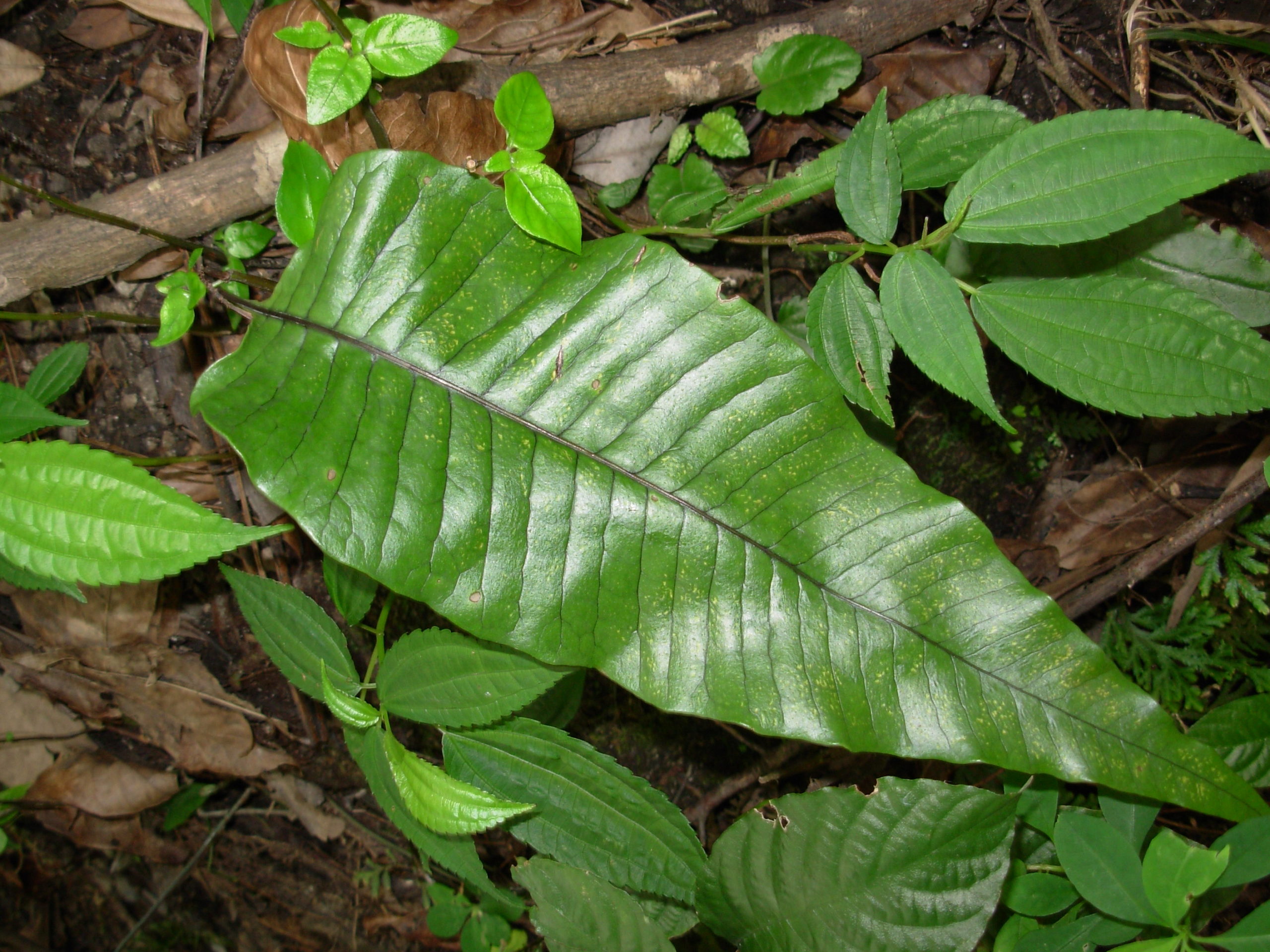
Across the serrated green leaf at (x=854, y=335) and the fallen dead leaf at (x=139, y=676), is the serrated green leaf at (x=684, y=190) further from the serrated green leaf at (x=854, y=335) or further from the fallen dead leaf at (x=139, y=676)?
the fallen dead leaf at (x=139, y=676)

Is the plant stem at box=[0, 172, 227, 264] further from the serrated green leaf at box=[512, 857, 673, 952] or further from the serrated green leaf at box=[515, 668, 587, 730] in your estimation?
the serrated green leaf at box=[512, 857, 673, 952]

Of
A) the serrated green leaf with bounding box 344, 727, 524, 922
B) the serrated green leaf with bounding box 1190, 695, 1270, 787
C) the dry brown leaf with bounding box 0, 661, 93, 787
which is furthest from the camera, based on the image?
the dry brown leaf with bounding box 0, 661, 93, 787

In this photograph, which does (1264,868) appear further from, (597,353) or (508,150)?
(508,150)

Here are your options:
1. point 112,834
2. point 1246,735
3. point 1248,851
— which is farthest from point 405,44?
point 112,834

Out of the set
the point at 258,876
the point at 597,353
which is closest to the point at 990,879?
the point at 597,353

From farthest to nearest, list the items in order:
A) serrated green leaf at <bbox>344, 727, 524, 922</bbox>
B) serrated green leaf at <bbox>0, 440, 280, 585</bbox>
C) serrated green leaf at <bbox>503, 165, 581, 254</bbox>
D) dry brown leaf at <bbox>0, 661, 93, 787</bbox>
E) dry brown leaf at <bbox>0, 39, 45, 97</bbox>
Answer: dry brown leaf at <bbox>0, 661, 93, 787</bbox> < dry brown leaf at <bbox>0, 39, 45, 97</bbox> < serrated green leaf at <bbox>344, 727, 524, 922</bbox> < serrated green leaf at <bbox>503, 165, 581, 254</bbox> < serrated green leaf at <bbox>0, 440, 280, 585</bbox>

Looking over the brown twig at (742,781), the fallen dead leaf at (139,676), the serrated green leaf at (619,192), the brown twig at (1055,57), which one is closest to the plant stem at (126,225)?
the serrated green leaf at (619,192)

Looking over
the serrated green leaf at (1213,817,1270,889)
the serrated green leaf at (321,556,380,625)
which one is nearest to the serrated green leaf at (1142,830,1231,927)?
the serrated green leaf at (1213,817,1270,889)
